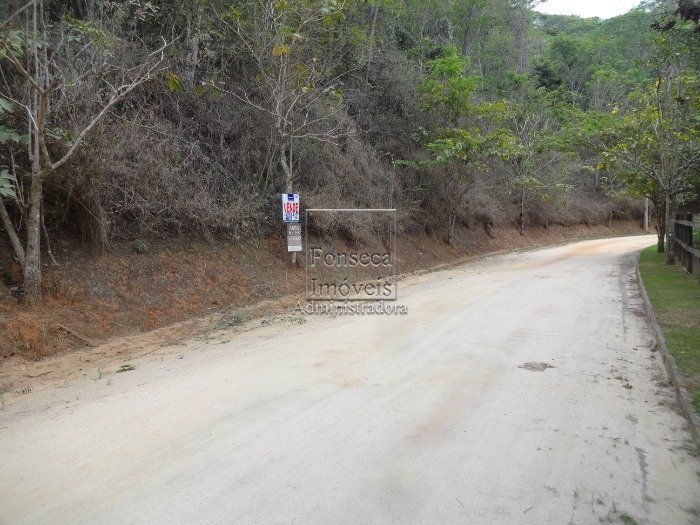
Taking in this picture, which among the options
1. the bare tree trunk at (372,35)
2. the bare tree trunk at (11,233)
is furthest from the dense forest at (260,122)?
the bare tree trunk at (372,35)

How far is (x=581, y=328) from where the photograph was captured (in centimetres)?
870

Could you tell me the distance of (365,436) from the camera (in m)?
4.63

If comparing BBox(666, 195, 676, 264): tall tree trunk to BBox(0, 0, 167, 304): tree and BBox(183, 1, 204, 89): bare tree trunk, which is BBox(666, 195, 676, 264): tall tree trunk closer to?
BBox(183, 1, 204, 89): bare tree trunk

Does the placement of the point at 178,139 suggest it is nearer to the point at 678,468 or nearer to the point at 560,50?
the point at 678,468

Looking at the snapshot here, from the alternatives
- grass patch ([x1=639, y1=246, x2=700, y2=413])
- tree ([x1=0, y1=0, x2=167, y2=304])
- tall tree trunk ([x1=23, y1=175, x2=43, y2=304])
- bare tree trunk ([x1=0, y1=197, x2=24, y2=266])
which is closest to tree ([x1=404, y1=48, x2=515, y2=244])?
grass patch ([x1=639, y1=246, x2=700, y2=413])

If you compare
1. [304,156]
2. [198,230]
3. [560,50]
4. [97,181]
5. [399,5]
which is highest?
[560,50]

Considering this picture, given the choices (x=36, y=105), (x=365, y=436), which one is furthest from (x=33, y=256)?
(x=365, y=436)

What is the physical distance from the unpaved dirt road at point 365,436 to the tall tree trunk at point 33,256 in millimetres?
2761

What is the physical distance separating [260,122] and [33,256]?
28.2 ft

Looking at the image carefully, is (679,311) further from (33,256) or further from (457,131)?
(457,131)

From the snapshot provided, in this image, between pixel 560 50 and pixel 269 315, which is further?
pixel 560 50

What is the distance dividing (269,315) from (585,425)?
23.5 feet

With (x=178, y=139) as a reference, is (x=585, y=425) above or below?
below

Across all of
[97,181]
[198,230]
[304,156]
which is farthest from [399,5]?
[97,181]
